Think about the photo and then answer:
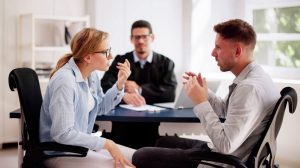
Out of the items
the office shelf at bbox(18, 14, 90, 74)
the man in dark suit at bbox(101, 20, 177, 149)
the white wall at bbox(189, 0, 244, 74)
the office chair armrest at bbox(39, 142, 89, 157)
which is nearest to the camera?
the office chair armrest at bbox(39, 142, 89, 157)

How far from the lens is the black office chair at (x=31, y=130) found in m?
1.93

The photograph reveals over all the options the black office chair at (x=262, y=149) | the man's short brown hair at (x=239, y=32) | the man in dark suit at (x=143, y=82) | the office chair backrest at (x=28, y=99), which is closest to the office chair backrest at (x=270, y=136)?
Result: the black office chair at (x=262, y=149)

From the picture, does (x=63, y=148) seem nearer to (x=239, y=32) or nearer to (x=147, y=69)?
(x=239, y=32)

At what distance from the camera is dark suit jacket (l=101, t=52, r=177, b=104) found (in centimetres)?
349

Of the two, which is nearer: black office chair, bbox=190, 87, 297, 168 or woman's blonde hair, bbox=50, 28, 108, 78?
black office chair, bbox=190, 87, 297, 168

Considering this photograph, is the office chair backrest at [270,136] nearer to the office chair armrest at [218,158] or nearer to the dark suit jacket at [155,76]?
the office chair armrest at [218,158]

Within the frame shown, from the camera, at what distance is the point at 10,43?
4441 millimetres

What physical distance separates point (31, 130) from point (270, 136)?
1.06 meters

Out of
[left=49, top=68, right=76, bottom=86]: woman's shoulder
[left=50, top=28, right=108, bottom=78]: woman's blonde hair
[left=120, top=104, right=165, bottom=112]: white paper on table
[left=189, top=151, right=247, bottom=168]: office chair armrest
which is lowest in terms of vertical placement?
[left=189, top=151, right=247, bottom=168]: office chair armrest

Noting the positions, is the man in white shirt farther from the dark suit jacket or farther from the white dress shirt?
the dark suit jacket

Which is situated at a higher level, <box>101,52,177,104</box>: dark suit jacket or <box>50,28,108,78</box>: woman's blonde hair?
<box>50,28,108,78</box>: woman's blonde hair

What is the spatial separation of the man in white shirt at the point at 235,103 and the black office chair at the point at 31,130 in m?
0.37

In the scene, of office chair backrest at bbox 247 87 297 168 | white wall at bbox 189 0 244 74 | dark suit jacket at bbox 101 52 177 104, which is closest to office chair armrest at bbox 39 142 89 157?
office chair backrest at bbox 247 87 297 168

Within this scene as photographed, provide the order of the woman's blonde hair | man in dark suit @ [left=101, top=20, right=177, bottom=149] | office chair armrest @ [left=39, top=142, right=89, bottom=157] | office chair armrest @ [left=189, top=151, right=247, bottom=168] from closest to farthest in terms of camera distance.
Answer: office chair armrest @ [left=189, top=151, right=247, bottom=168]
office chair armrest @ [left=39, top=142, right=89, bottom=157]
the woman's blonde hair
man in dark suit @ [left=101, top=20, right=177, bottom=149]
